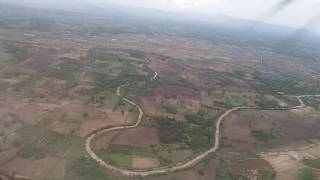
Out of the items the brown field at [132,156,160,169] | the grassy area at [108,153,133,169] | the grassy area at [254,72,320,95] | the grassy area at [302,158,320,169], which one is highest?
the grassy area at [302,158,320,169]

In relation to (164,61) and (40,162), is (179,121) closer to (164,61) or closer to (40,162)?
(40,162)

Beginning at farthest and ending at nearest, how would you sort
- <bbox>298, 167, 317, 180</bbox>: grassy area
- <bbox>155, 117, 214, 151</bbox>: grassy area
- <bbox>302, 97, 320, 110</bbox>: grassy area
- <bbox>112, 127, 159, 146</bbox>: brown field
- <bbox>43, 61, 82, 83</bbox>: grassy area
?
1. <bbox>302, 97, 320, 110</bbox>: grassy area
2. <bbox>43, 61, 82, 83</bbox>: grassy area
3. <bbox>155, 117, 214, 151</bbox>: grassy area
4. <bbox>112, 127, 159, 146</bbox>: brown field
5. <bbox>298, 167, 317, 180</bbox>: grassy area

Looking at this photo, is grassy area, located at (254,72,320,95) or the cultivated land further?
grassy area, located at (254,72,320,95)

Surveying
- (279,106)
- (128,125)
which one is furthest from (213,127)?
(279,106)

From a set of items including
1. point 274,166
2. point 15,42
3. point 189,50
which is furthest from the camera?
point 189,50

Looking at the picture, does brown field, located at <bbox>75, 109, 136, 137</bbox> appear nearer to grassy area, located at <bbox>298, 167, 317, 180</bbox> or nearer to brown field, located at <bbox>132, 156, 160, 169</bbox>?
brown field, located at <bbox>132, 156, 160, 169</bbox>

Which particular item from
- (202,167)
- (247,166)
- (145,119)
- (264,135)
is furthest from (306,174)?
(145,119)

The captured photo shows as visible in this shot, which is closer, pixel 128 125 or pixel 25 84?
pixel 128 125

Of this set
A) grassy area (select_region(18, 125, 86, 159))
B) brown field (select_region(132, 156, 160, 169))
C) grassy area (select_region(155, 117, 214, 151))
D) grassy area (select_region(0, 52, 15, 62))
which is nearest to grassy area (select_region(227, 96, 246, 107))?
grassy area (select_region(155, 117, 214, 151))
